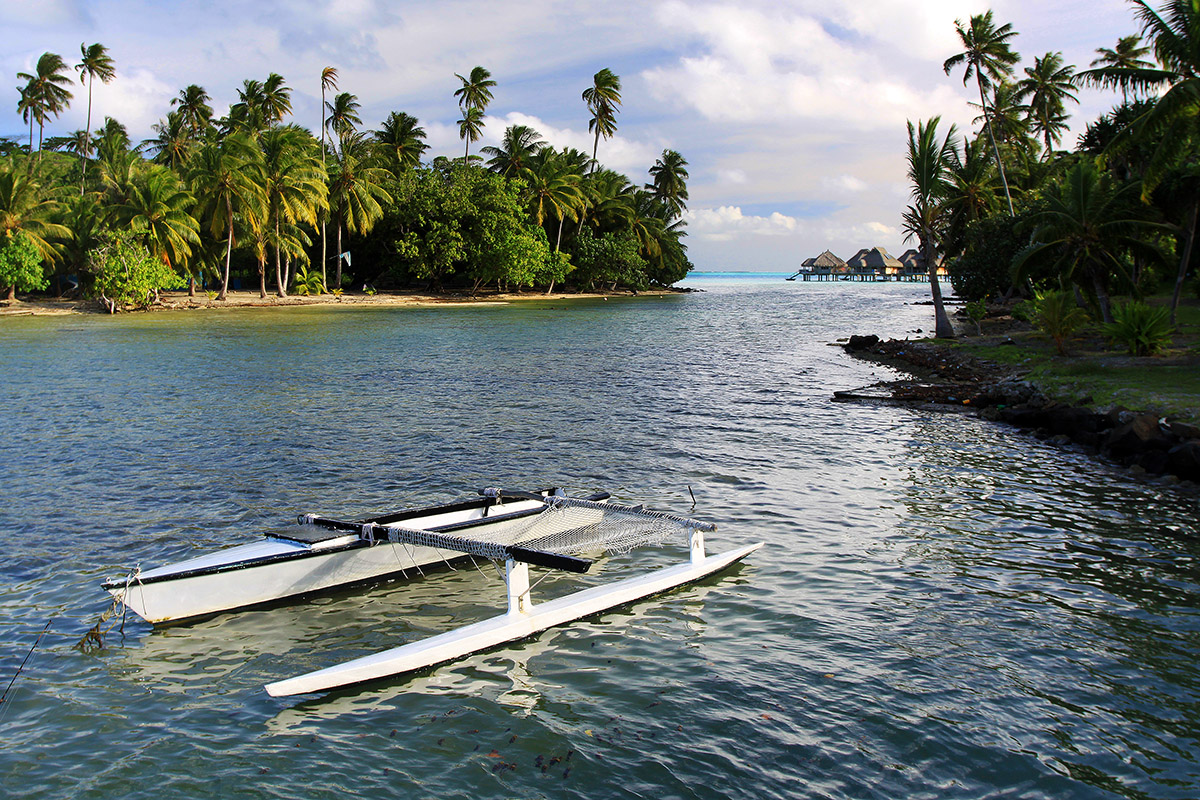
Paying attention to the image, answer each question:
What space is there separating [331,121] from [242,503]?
69507 millimetres

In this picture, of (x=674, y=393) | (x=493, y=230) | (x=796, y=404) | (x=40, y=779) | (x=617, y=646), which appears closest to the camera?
(x=40, y=779)

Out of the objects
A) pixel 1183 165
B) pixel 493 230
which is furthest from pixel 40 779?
pixel 493 230

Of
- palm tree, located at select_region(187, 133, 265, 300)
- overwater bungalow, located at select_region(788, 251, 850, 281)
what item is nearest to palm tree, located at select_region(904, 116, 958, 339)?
palm tree, located at select_region(187, 133, 265, 300)

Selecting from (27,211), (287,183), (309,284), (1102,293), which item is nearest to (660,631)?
(1102,293)

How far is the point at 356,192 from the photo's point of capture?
210 ft

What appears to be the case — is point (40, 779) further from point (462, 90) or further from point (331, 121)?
point (462, 90)

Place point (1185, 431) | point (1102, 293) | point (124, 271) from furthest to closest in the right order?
point (124, 271), point (1102, 293), point (1185, 431)

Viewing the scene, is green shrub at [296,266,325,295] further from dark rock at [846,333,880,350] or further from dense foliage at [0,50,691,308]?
dark rock at [846,333,880,350]

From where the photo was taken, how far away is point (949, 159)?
30719 mm

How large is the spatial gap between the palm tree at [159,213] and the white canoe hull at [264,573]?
5159 centimetres

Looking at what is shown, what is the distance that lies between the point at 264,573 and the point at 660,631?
3839 millimetres

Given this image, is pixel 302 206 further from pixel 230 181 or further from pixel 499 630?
pixel 499 630

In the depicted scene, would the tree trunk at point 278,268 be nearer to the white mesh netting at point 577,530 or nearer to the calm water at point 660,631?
the calm water at point 660,631

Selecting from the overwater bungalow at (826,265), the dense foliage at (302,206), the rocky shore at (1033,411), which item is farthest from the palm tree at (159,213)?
the overwater bungalow at (826,265)
